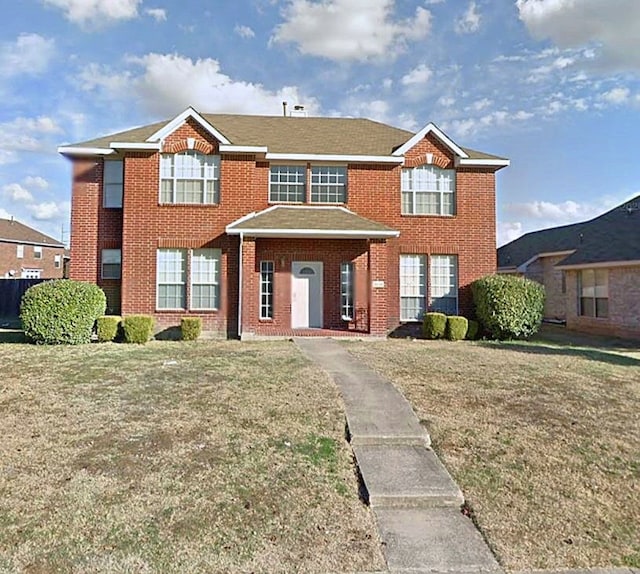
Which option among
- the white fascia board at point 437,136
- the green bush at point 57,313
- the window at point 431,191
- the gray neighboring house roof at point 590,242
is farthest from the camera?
the gray neighboring house roof at point 590,242

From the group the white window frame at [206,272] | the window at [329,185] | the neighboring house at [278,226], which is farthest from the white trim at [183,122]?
the white window frame at [206,272]

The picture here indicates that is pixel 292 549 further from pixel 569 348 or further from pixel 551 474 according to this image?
pixel 569 348

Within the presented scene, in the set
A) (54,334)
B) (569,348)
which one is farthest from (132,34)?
(569,348)

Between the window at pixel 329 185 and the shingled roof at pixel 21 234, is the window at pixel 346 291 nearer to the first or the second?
the window at pixel 329 185

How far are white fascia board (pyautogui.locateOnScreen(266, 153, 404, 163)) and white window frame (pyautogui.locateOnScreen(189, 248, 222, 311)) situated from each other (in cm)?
372

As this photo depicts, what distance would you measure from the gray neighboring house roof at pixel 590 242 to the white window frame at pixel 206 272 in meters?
13.6

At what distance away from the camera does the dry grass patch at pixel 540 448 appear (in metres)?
3.62

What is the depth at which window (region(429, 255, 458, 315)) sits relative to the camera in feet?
52.4

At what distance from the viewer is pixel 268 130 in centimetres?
1741

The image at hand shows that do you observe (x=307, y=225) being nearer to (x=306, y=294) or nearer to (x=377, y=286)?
(x=306, y=294)

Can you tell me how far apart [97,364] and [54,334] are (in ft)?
13.1

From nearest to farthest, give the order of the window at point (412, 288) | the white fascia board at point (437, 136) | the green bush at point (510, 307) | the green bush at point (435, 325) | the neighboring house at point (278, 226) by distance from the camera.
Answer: the green bush at point (510, 307)
the green bush at point (435, 325)
the neighboring house at point (278, 226)
the white fascia board at point (437, 136)
the window at point (412, 288)

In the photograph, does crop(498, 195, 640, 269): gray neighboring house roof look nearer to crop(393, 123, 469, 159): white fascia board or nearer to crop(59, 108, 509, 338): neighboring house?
crop(59, 108, 509, 338): neighboring house

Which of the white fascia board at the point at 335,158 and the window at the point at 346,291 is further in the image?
the window at the point at 346,291
